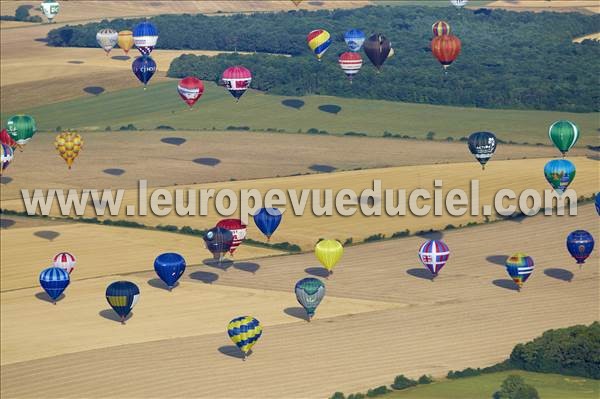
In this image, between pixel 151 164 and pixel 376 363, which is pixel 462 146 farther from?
pixel 376 363

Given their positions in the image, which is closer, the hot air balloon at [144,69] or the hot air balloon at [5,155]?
the hot air balloon at [5,155]

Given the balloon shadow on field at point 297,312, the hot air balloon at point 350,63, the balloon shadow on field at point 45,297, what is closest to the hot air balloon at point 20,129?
the hot air balloon at point 350,63

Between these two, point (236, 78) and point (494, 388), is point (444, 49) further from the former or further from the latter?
point (494, 388)

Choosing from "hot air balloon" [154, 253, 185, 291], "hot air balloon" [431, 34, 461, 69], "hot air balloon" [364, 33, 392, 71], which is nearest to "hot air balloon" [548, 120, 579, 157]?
"hot air balloon" [431, 34, 461, 69]

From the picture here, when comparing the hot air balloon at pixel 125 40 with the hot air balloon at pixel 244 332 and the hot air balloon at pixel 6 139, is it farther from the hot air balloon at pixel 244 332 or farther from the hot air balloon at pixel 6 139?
the hot air balloon at pixel 244 332

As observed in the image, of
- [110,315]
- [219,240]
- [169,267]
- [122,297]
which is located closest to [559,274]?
[219,240]

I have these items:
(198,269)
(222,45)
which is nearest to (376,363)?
(198,269)
